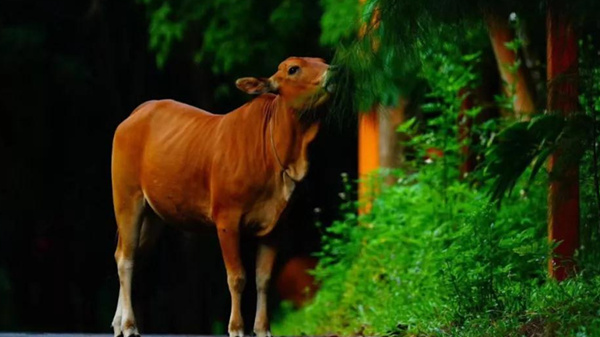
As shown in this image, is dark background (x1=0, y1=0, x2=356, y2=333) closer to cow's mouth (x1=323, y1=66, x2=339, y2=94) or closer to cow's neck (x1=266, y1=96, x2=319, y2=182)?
cow's neck (x1=266, y1=96, x2=319, y2=182)

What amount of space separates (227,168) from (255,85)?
0.51 meters

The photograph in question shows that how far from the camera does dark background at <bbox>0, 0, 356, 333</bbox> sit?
23.3 metres

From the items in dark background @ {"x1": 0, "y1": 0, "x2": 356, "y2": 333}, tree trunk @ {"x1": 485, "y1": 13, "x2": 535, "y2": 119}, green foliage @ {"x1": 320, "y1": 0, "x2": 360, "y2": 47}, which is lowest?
dark background @ {"x1": 0, "y1": 0, "x2": 356, "y2": 333}

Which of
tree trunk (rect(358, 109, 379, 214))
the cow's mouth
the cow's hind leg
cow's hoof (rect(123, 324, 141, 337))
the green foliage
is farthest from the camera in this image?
the green foliage

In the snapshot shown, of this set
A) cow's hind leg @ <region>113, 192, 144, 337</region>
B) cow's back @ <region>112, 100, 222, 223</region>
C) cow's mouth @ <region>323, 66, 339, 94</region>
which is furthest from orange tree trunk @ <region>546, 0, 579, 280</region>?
cow's hind leg @ <region>113, 192, 144, 337</region>

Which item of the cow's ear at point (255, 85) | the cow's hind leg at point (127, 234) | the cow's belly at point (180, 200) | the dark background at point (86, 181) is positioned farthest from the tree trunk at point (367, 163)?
the cow's ear at point (255, 85)

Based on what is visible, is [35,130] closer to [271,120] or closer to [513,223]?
[513,223]

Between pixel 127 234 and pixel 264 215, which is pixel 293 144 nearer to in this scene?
pixel 264 215

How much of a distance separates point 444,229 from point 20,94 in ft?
35.2

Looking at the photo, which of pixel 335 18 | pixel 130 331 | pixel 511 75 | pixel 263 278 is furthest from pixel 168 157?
pixel 335 18

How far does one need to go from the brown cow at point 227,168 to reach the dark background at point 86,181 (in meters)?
12.3

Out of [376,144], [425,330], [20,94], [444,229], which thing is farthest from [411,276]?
[20,94]

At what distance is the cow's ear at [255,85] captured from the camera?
9641mm

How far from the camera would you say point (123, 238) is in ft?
34.2
